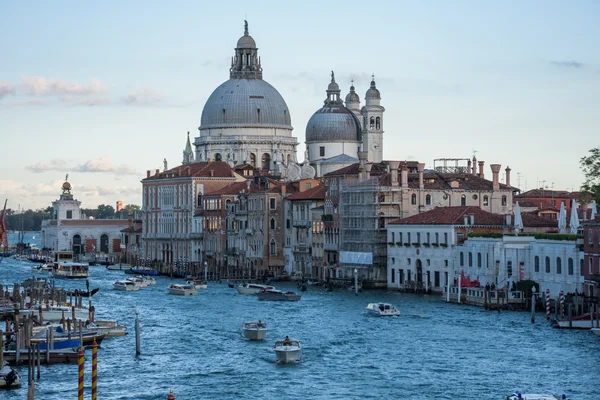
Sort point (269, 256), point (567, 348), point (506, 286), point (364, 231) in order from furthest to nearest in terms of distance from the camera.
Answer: point (269, 256) < point (364, 231) < point (506, 286) < point (567, 348)

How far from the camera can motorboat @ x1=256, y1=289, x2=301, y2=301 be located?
62.6 meters

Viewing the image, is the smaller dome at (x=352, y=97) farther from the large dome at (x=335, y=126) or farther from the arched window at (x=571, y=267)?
the arched window at (x=571, y=267)

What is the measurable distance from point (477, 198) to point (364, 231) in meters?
6.64

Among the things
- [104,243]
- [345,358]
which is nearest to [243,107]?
[104,243]

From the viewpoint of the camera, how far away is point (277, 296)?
6334cm

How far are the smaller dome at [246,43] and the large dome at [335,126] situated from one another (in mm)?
12371

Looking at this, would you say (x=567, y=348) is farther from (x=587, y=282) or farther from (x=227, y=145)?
(x=227, y=145)

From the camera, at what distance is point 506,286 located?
56.6m

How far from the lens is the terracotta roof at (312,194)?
80.1m

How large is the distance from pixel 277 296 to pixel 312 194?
18498 mm

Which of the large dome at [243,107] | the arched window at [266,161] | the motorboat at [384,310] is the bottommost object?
the motorboat at [384,310]

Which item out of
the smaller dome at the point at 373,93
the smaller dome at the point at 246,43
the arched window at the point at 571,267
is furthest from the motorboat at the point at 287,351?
the smaller dome at the point at 246,43

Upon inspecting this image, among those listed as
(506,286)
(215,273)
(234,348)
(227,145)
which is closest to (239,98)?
(227,145)

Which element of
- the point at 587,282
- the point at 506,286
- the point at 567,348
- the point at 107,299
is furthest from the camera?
the point at 107,299
